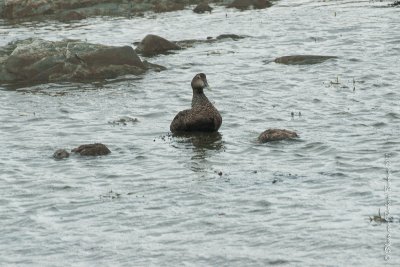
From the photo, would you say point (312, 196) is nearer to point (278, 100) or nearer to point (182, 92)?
point (278, 100)

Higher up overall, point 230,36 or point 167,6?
point 167,6

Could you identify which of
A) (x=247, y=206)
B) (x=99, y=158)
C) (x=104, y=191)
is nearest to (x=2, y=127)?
(x=99, y=158)

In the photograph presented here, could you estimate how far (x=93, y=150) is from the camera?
21422 mm

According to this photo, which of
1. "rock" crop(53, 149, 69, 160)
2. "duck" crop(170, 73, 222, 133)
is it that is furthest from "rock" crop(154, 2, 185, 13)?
"rock" crop(53, 149, 69, 160)

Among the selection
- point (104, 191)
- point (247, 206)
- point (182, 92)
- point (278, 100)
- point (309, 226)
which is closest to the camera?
point (309, 226)

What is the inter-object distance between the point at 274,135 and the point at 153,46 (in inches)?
659

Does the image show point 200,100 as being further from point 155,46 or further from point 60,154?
point 155,46

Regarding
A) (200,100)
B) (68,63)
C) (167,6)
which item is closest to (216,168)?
(200,100)

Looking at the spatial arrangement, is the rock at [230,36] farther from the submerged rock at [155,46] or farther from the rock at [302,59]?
the rock at [302,59]

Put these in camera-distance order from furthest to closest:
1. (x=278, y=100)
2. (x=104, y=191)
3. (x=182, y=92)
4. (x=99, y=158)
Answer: (x=182, y=92) → (x=278, y=100) → (x=99, y=158) → (x=104, y=191)

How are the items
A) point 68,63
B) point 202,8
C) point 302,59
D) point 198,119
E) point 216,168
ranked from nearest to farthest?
1. point 216,168
2. point 198,119
3. point 68,63
4. point 302,59
5. point 202,8

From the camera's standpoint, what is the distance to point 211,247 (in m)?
14.9

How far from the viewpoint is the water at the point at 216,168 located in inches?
591

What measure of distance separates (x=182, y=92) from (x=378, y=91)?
6.31m
